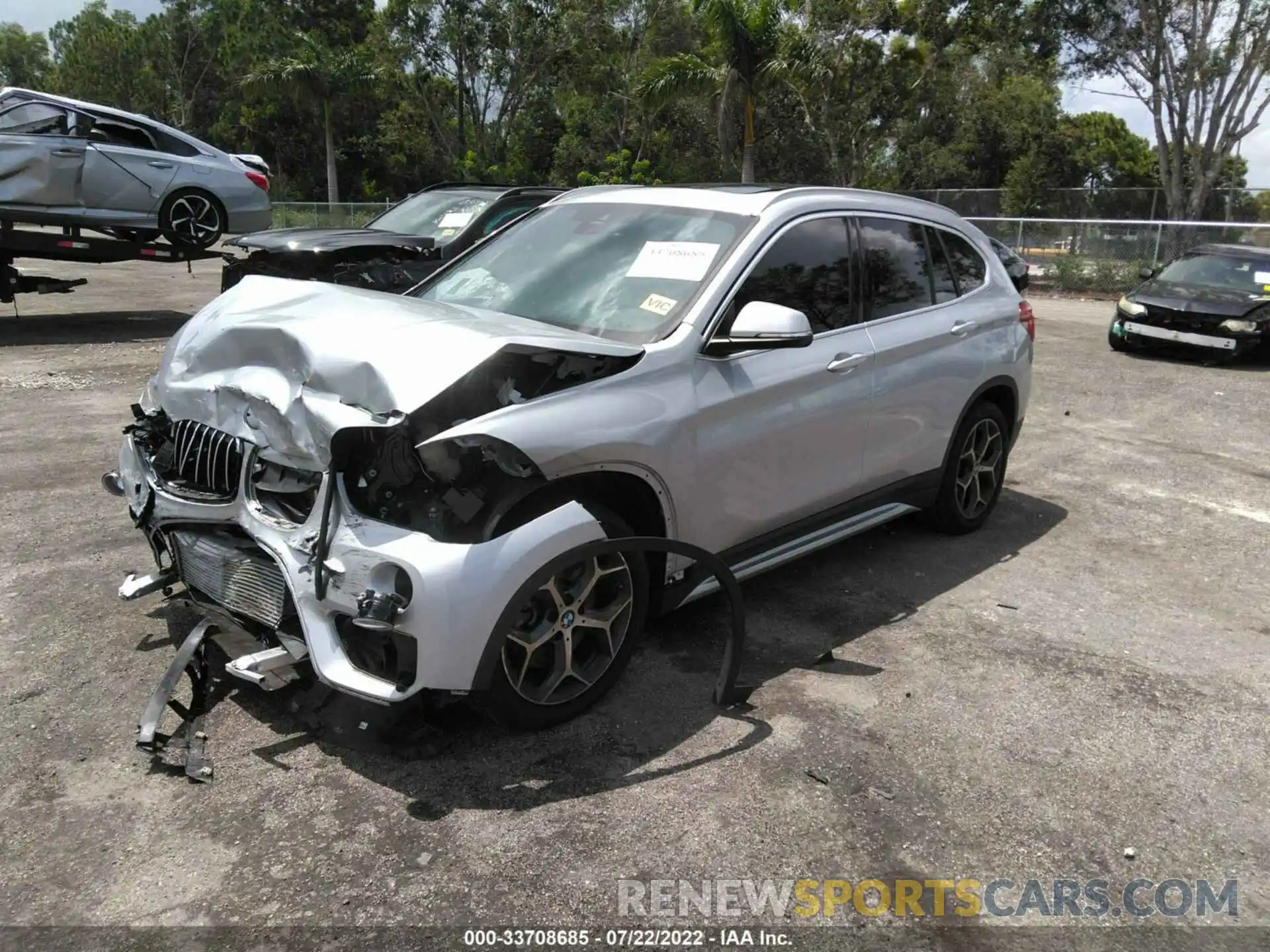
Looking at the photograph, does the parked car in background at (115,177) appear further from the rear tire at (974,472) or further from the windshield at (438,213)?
the rear tire at (974,472)

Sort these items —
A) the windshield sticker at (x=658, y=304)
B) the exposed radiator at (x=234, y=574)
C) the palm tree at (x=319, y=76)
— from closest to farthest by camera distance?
the exposed radiator at (x=234, y=574) < the windshield sticker at (x=658, y=304) < the palm tree at (x=319, y=76)

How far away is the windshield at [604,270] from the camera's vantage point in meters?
4.02

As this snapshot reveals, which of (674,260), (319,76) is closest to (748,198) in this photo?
(674,260)

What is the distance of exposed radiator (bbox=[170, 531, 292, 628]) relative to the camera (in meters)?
3.34

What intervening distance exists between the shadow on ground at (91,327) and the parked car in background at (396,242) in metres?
2.31

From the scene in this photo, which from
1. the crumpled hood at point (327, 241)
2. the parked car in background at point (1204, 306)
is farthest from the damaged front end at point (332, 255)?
the parked car in background at point (1204, 306)

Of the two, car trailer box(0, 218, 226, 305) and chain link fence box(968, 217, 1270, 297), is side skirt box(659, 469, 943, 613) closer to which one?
car trailer box(0, 218, 226, 305)

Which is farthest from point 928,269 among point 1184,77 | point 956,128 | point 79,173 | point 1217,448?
point 956,128

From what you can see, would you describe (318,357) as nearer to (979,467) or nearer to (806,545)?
(806,545)

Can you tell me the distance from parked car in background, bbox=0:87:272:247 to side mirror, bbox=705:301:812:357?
10.4m

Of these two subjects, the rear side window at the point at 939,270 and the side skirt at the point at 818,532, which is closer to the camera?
the side skirt at the point at 818,532

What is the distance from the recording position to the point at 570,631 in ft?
11.3

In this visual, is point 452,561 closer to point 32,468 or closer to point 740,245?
point 740,245

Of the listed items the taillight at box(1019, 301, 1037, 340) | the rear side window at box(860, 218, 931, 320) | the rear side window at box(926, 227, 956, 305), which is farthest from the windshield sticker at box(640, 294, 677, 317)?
the taillight at box(1019, 301, 1037, 340)
